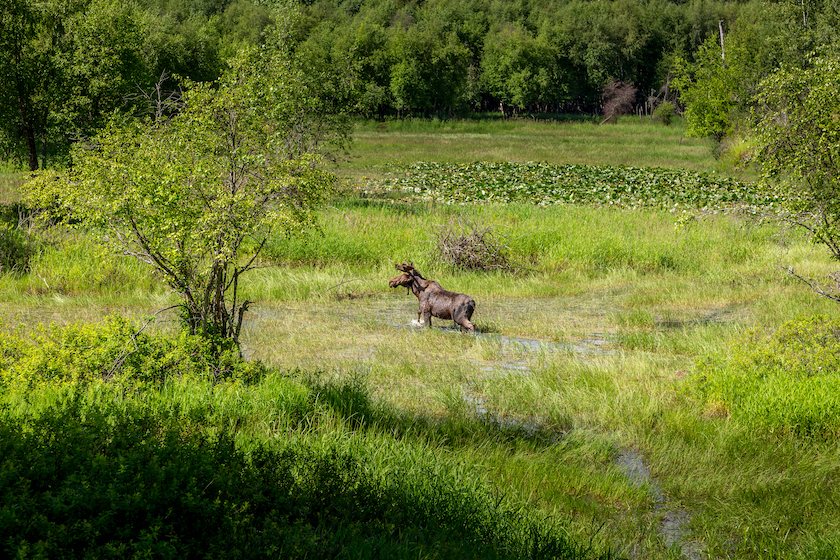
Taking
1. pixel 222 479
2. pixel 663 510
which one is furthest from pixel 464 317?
pixel 222 479

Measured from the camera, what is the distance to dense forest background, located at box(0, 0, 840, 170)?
23.2 m

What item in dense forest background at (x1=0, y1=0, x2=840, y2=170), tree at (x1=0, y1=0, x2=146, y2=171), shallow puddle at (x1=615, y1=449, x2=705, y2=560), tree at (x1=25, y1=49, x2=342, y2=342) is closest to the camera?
shallow puddle at (x1=615, y1=449, x2=705, y2=560)

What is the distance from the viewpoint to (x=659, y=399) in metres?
8.41

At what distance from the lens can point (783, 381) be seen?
8.27 m

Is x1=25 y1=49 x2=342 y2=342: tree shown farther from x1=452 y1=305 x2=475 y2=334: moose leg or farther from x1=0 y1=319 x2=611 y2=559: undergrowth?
x1=452 y1=305 x2=475 y2=334: moose leg

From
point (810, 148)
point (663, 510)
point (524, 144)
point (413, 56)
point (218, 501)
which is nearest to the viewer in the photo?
point (218, 501)

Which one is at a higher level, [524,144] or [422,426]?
[524,144]

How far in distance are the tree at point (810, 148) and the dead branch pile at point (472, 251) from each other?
27.9ft

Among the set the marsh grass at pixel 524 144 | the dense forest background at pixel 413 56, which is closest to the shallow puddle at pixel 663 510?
the dense forest background at pixel 413 56

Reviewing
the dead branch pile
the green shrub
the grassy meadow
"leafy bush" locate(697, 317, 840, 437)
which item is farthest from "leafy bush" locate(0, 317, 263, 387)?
the dead branch pile

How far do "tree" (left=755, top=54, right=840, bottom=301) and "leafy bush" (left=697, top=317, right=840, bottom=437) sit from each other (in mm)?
942

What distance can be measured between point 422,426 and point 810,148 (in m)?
6.51

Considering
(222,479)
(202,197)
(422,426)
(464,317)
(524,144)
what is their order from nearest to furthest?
(222,479) → (422,426) → (202,197) → (464,317) → (524,144)

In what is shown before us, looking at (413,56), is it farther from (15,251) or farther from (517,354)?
(517,354)
